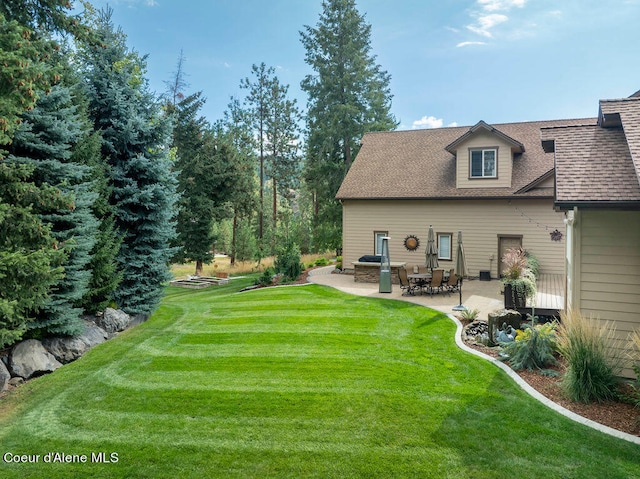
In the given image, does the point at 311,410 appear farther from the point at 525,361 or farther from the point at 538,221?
the point at 538,221

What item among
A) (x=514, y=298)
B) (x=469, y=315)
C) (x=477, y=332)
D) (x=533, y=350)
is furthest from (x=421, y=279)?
(x=533, y=350)

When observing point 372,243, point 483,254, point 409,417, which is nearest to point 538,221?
point 483,254

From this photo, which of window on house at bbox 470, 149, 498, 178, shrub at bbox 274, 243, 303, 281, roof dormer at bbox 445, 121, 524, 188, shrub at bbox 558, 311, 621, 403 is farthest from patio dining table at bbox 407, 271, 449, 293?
shrub at bbox 558, 311, 621, 403

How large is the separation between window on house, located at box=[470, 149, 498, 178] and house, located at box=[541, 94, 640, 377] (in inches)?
409

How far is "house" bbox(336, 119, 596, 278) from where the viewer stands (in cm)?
1717

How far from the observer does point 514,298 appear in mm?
11000

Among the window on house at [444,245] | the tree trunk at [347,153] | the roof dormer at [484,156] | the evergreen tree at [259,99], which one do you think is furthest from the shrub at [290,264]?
the evergreen tree at [259,99]

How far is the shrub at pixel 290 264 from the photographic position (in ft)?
62.3

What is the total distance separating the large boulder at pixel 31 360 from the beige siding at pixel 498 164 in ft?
54.5

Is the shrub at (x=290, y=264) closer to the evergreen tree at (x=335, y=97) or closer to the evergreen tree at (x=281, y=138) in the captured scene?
the evergreen tree at (x=335, y=97)

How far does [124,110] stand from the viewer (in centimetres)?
1089

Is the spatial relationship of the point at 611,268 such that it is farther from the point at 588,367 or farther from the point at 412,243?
the point at 412,243

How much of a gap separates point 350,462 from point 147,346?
20.5 feet

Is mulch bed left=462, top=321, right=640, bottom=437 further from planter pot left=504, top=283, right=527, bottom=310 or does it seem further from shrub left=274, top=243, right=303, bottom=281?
shrub left=274, top=243, right=303, bottom=281
